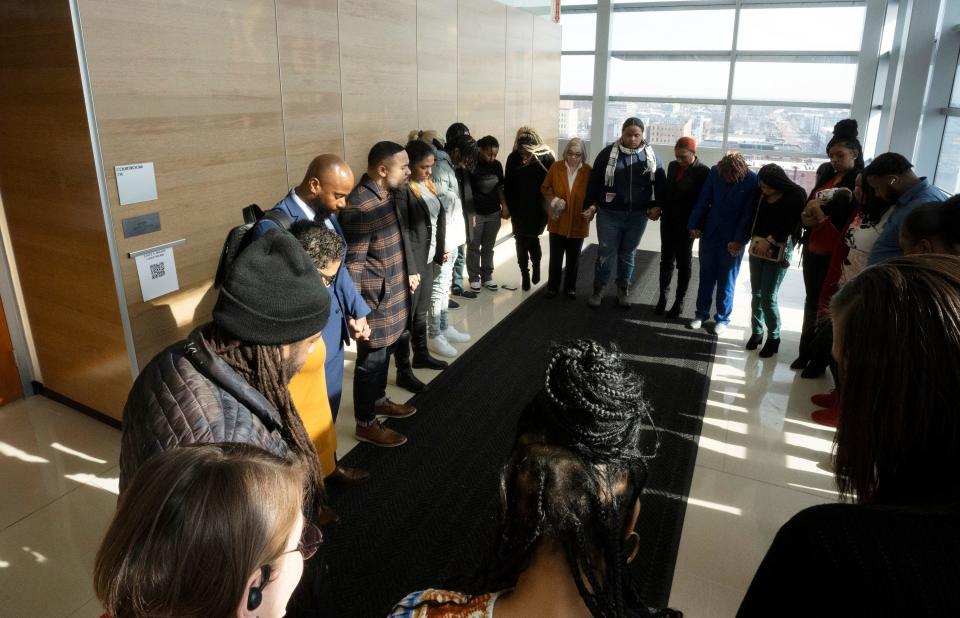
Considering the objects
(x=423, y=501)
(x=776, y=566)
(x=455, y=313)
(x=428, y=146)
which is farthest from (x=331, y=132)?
(x=776, y=566)

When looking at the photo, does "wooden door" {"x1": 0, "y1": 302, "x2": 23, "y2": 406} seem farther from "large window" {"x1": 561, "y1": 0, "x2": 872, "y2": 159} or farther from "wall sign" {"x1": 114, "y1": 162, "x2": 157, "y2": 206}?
"large window" {"x1": 561, "y1": 0, "x2": 872, "y2": 159}

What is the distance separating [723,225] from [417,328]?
8.07 feet

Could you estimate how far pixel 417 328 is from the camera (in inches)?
161

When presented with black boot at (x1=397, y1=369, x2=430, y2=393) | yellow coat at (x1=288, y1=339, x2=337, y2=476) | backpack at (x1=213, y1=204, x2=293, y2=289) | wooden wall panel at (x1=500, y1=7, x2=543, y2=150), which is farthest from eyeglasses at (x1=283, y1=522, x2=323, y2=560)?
wooden wall panel at (x1=500, y1=7, x2=543, y2=150)

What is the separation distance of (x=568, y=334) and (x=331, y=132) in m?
2.42

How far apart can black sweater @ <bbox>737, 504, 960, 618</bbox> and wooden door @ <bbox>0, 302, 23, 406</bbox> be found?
171 inches

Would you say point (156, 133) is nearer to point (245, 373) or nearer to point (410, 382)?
point (410, 382)

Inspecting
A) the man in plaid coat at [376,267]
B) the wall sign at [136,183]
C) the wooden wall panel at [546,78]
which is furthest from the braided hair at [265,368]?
the wooden wall panel at [546,78]

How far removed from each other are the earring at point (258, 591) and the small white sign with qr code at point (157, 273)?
274 cm

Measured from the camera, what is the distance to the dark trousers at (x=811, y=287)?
405 cm

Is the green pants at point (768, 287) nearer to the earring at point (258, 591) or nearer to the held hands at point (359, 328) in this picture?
the held hands at point (359, 328)

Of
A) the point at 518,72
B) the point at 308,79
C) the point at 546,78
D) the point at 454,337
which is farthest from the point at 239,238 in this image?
the point at 546,78

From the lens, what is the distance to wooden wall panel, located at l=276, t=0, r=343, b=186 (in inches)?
154

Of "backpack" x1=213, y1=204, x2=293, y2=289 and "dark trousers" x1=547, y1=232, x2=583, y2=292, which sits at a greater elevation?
"backpack" x1=213, y1=204, x2=293, y2=289
